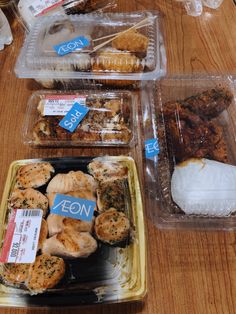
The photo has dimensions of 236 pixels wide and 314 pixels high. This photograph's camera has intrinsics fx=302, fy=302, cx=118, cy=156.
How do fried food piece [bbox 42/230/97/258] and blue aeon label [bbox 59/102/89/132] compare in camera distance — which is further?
blue aeon label [bbox 59/102/89/132]

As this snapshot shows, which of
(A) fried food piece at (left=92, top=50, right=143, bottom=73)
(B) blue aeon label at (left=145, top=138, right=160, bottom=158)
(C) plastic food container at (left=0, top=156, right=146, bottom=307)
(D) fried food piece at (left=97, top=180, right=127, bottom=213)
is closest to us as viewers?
(C) plastic food container at (left=0, top=156, right=146, bottom=307)

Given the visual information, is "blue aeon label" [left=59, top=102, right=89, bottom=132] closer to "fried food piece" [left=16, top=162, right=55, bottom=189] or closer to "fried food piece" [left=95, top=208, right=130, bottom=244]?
"fried food piece" [left=16, top=162, right=55, bottom=189]

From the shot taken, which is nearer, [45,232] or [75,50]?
[45,232]

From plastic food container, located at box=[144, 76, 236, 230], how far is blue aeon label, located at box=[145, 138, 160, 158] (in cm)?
1

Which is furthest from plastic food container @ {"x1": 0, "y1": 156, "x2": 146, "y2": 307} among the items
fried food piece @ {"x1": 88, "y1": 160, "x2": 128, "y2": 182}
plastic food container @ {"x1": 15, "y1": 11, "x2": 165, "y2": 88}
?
plastic food container @ {"x1": 15, "y1": 11, "x2": 165, "y2": 88}

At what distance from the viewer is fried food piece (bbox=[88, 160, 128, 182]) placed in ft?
2.89

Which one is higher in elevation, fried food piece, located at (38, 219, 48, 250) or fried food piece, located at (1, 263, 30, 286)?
fried food piece, located at (38, 219, 48, 250)

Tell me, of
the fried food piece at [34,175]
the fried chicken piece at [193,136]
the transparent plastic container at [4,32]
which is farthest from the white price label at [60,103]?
the transparent plastic container at [4,32]

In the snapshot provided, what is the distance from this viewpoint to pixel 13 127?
1111 mm

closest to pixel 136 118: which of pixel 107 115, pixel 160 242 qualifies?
pixel 107 115

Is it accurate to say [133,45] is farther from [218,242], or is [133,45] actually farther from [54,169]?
[218,242]

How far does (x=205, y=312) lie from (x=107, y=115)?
2.18 feet

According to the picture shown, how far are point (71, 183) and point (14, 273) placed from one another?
27cm

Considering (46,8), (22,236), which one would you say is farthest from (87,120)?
(46,8)
